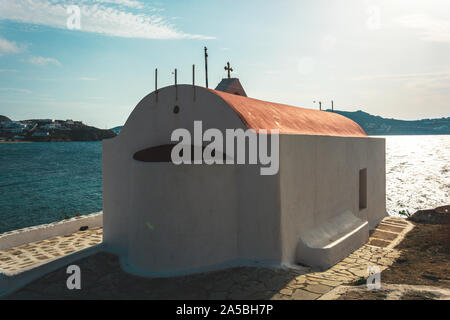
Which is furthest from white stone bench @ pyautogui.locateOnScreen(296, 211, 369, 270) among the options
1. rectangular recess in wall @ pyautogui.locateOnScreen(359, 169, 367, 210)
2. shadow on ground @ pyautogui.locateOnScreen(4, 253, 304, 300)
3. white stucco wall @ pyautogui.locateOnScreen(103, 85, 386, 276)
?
rectangular recess in wall @ pyautogui.locateOnScreen(359, 169, 367, 210)

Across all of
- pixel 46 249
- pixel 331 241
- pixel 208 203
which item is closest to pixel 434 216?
pixel 331 241

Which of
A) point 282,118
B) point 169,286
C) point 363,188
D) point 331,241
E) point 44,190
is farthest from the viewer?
point 44,190

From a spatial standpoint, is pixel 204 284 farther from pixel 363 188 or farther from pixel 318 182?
pixel 363 188

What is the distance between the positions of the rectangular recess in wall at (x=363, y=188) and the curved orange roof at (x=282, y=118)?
180cm

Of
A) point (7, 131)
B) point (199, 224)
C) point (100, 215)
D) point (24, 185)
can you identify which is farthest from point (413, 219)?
point (7, 131)

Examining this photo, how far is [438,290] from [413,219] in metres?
11.9

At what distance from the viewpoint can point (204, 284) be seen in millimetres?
6738

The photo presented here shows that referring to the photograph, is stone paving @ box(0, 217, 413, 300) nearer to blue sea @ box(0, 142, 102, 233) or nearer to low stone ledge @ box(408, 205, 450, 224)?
low stone ledge @ box(408, 205, 450, 224)

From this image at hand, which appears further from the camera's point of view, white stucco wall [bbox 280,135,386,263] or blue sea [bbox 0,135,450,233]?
blue sea [bbox 0,135,450,233]

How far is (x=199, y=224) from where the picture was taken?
24.6 feet

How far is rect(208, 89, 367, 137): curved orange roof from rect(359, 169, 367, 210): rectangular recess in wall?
1798 millimetres

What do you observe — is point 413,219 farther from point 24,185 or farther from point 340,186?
point 24,185

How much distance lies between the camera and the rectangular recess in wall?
44.2 feet

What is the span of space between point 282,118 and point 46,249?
341 inches
